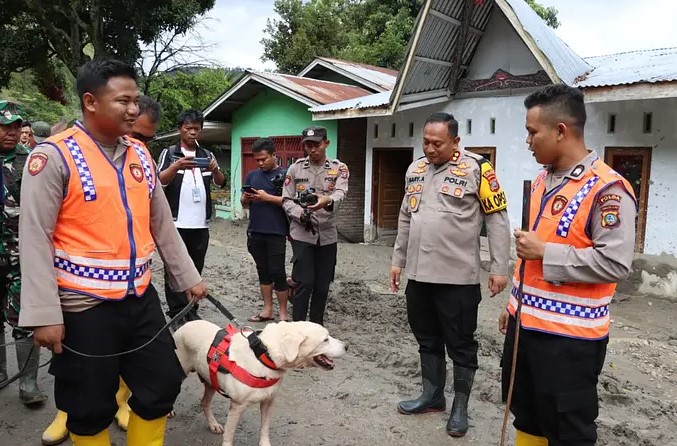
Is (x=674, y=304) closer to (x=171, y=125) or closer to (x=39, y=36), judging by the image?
(x=171, y=125)

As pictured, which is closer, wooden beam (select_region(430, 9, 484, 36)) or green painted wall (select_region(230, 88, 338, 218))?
wooden beam (select_region(430, 9, 484, 36))

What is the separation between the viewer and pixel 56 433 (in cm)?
311

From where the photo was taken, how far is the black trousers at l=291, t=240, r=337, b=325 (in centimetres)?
481

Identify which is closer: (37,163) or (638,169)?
(37,163)

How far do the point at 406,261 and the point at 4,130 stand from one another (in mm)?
2774

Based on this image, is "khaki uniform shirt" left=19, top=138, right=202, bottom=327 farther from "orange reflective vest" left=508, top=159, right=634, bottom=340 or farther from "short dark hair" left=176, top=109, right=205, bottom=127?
"short dark hair" left=176, top=109, right=205, bottom=127

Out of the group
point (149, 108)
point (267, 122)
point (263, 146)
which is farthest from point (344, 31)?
point (149, 108)

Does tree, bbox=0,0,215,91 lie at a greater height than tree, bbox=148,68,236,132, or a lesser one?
greater

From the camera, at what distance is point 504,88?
852 cm

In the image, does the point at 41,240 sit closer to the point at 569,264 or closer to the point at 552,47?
the point at 569,264

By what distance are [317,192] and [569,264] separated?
308cm

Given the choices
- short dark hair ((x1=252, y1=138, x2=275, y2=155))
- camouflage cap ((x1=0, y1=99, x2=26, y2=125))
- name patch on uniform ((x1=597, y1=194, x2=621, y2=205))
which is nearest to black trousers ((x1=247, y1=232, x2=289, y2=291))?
short dark hair ((x1=252, y1=138, x2=275, y2=155))

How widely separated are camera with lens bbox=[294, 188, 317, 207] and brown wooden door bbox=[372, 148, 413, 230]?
Result: 6.22 m

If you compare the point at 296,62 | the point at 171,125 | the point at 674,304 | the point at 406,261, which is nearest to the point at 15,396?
the point at 406,261
